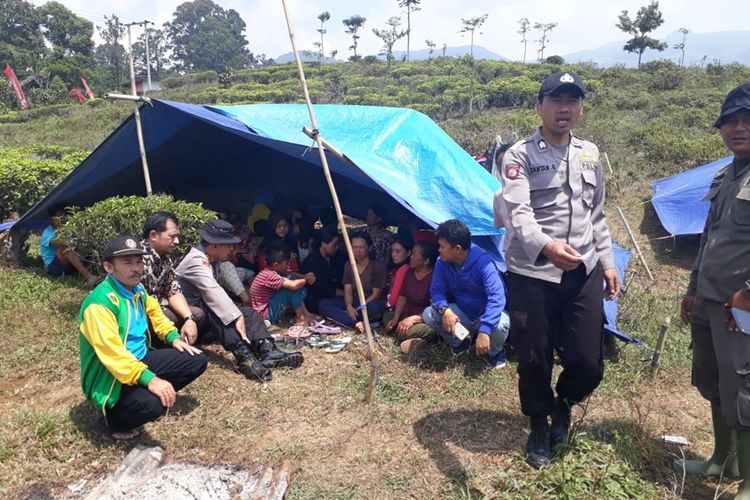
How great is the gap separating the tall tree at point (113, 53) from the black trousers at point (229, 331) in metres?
42.0

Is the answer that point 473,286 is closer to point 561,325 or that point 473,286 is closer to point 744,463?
point 561,325

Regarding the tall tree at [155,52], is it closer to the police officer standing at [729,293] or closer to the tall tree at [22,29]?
the tall tree at [22,29]

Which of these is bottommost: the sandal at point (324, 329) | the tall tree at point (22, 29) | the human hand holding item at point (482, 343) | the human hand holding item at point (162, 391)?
the sandal at point (324, 329)

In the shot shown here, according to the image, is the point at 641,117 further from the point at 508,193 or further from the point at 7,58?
the point at 7,58

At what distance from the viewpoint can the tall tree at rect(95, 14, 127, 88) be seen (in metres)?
43.8

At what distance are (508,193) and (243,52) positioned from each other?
74063 mm

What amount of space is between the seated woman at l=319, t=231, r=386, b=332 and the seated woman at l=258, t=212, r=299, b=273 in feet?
2.12

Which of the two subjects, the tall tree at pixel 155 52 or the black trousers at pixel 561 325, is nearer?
the black trousers at pixel 561 325

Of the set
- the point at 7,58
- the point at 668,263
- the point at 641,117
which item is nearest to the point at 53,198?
the point at 668,263

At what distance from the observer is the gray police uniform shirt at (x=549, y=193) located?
230 centimetres

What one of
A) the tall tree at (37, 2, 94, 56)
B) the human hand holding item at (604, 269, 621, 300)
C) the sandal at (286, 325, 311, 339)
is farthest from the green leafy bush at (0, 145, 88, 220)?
the tall tree at (37, 2, 94, 56)

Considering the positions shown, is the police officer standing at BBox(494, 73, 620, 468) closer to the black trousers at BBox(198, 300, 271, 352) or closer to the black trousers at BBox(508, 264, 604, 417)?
the black trousers at BBox(508, 264, 604, 417)

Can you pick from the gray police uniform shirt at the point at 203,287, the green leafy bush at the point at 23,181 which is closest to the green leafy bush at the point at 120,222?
the gray police uniform shirt at the point at 203,287

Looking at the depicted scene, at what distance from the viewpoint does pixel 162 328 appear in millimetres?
3047
